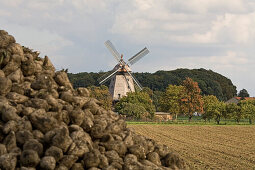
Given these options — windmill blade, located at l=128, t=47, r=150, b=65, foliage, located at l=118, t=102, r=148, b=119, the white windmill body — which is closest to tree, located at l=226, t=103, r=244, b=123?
foliage, located at l=118, t=102, r=148, b=119

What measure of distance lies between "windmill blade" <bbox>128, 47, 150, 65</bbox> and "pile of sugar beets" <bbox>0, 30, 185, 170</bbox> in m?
77.1

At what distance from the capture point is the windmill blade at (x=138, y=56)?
Result: 92.8 meters

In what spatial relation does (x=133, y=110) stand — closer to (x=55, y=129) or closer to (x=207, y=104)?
(x=207, y=104)

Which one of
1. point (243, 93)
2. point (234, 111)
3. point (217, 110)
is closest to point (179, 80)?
point (243, 93)

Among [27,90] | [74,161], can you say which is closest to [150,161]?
[74,161]

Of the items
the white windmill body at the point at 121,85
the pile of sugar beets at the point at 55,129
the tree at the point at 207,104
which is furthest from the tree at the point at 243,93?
the pile of sugar beets at the point at 55,129

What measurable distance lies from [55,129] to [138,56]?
268 feet

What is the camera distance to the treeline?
489ft

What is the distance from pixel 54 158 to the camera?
11.7 meters

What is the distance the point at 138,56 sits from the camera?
307ft

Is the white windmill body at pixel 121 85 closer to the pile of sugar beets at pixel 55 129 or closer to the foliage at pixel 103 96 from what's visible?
the foliage at pixel 103 96

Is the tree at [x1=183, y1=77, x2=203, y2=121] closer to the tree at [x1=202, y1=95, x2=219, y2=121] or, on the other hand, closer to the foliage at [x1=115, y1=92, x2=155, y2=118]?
the tree at [x1=202, y1=95, x2=219, y2=121]

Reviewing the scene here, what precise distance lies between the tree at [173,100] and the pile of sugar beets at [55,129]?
7068 cm

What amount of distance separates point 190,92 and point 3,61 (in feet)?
238
